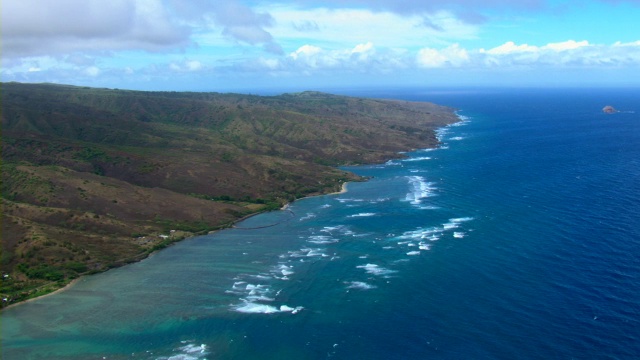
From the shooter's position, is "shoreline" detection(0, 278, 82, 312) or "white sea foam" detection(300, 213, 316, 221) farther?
"white sea foam" detection(300, 213, 316, 221)

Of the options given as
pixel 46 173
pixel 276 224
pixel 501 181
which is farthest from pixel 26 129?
pixel 501 181

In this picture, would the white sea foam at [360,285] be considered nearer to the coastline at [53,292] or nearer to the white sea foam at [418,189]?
the coastline at [53,292]

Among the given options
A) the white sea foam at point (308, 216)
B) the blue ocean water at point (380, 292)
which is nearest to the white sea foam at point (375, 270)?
the blue ocean water at point (380, 292)

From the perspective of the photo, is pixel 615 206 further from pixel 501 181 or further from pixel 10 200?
pixel 10 200

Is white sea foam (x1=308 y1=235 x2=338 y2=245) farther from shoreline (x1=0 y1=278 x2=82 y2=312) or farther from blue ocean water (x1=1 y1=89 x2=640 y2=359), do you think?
shoreline (x1=0 y1=278 x2=82 y2=312)

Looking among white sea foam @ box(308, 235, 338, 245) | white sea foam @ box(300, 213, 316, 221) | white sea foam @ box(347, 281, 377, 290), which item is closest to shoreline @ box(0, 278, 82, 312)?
white sea foam @ box(308, 235, 338, 245)

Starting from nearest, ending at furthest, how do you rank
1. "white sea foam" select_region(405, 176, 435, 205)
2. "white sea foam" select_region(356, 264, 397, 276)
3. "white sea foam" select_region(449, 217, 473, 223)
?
"white sea foam" select_region(356, 264, 397, 276)
"white sea foam" select_region(449, 217, 473, 223)
"white sea foam" select_region(405, 176, 435, 205)
